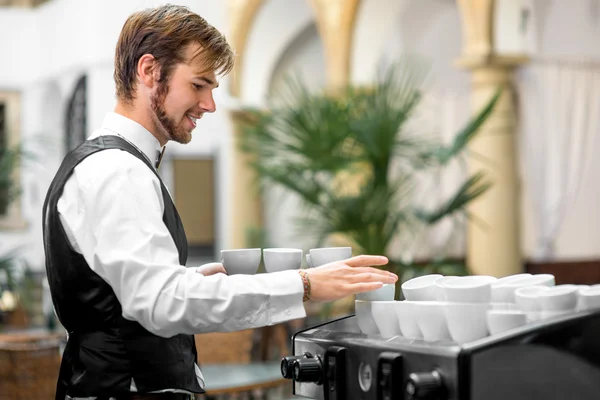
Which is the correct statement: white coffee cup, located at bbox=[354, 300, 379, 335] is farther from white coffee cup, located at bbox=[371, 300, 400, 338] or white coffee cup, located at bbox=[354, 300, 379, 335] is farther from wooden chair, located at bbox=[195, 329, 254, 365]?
wooden chair, located at bbox=[195, 329, 254, 365]

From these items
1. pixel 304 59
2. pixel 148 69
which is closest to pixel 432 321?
pixel 148 69

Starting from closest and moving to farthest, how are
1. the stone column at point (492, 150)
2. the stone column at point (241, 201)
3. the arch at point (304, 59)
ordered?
the stone column at point (492, 150), the stone column at point (241, 201), the arch at point (304, 59)

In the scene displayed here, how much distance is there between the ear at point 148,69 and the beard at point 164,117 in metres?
0.02

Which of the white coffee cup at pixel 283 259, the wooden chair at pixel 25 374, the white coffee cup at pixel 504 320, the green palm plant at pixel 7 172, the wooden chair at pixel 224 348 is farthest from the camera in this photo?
the green palm plant at pixel 7 172

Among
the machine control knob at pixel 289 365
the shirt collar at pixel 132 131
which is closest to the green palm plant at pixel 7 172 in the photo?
the shirt collar at pixel 132 131

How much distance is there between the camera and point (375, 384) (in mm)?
1699

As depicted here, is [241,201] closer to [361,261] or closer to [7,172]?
[7,172]

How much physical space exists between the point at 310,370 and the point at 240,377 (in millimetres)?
2917

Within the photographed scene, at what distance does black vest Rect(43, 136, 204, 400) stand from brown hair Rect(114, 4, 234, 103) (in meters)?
0.17

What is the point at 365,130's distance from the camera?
475cm

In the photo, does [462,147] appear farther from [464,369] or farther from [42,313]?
[42,313]

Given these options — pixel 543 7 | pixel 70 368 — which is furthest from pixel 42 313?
pixel 70 368

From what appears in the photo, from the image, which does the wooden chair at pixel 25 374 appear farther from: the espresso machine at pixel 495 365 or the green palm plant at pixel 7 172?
the espresso machine at pixel 495 365

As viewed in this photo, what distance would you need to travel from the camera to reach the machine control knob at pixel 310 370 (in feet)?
6.27
